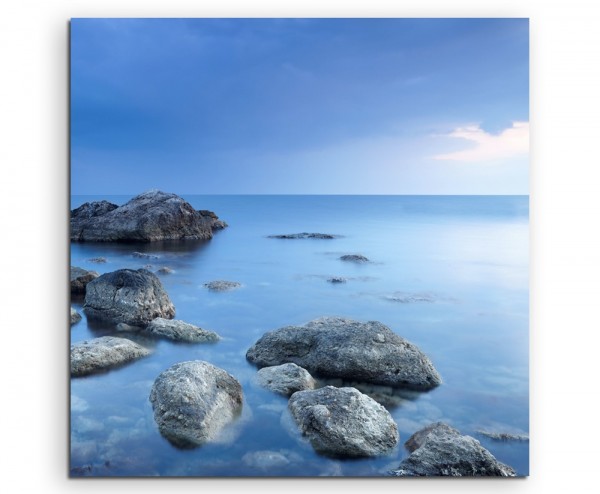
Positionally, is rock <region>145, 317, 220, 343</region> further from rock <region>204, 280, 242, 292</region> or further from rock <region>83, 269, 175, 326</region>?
rock <region>204, 280, 242, 292</region>

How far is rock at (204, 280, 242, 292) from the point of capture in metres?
4.41

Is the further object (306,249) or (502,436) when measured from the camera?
(306,249)

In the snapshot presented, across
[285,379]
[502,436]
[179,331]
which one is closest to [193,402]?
[285,379]

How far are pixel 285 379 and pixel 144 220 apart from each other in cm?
202

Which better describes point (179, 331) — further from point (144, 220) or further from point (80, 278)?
point (144, 220)

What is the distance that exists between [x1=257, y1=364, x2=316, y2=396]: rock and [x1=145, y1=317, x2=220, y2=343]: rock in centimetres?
54

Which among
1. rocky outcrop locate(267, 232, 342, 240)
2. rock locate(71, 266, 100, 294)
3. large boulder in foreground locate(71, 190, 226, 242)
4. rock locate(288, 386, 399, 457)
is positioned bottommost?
rock locate(288, 386, 399, 457)

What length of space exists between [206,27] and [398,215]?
6.98 feet

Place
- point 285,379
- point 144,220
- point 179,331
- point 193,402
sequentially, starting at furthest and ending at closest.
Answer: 1. point 144,220
2. point 179,331
3. point 285,379
4. point 193,402

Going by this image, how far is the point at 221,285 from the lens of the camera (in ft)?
14.5

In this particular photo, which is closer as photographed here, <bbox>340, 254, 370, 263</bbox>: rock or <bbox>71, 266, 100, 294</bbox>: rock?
<bbox>71, 266, 100, 294</bbox>: rock

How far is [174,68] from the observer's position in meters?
4.10

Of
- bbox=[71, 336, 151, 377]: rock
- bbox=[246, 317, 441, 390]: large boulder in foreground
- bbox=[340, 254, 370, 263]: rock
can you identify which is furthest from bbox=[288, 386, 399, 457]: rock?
bbox=[71, 336, 151, 377]: rock

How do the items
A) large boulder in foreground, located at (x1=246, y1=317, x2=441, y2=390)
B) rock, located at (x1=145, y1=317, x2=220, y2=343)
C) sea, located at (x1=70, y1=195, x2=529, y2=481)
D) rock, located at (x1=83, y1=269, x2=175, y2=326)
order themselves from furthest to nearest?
rock, located at (x1=83, y1=269, x2=175, y2=326) → rock, located at (x1=145, y1=317, x2=220, y2=343) → large boulder in foreground, located at (x1=246, y1=317, x2=441, y2=390) → sea, located at (x1=70, y1=195, x2=529, y2=481)
